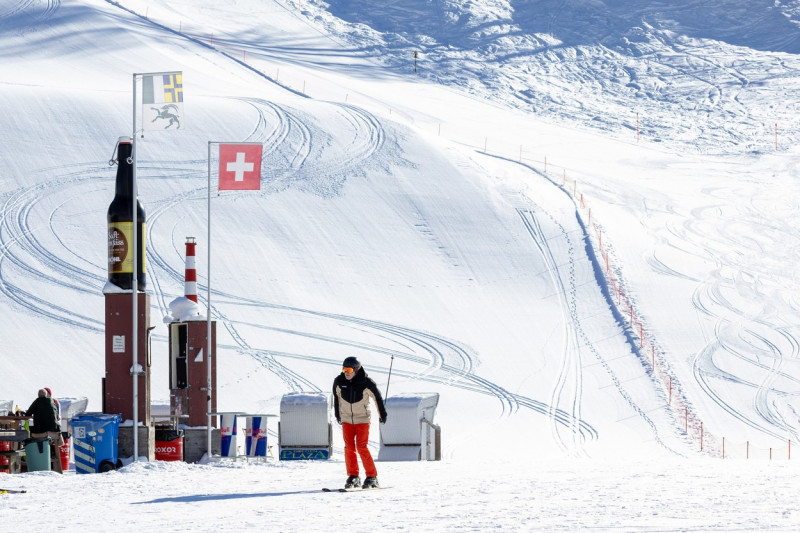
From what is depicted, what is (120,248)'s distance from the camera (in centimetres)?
1605

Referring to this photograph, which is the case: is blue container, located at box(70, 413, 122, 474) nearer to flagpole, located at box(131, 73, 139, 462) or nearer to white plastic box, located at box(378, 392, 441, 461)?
flagpole, located at box(131, 73, 139, 462)

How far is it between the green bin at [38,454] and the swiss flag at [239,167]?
6949 millimetres

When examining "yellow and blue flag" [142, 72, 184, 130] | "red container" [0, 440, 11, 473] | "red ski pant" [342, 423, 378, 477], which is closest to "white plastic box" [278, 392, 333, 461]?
"yellow and blue flag" [142, 72, 184, 130]

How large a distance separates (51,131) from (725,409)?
74.2ft

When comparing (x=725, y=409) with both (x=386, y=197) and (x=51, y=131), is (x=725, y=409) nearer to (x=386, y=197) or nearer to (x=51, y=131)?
(x=386, y=197)

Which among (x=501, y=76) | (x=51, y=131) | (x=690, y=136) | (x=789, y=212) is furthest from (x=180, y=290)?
(x=501, y=76)

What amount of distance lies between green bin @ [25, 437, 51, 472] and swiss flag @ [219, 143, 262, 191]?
6.95 meters

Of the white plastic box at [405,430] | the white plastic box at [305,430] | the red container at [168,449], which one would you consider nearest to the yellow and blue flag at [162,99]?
the red container at [168,449]

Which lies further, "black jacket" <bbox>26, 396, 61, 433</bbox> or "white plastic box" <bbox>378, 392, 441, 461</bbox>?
"white plastic box" <bbox>378, 392, 441, 461</bbox>

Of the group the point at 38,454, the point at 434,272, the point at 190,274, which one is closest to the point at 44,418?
the point at 38,454

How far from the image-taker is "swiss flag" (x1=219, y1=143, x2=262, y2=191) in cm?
2011

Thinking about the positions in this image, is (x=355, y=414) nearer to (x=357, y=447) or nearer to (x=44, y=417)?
(x=357, y=447)

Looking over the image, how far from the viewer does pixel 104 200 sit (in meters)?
33.3

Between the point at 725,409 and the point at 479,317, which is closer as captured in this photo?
the point at 725,409
